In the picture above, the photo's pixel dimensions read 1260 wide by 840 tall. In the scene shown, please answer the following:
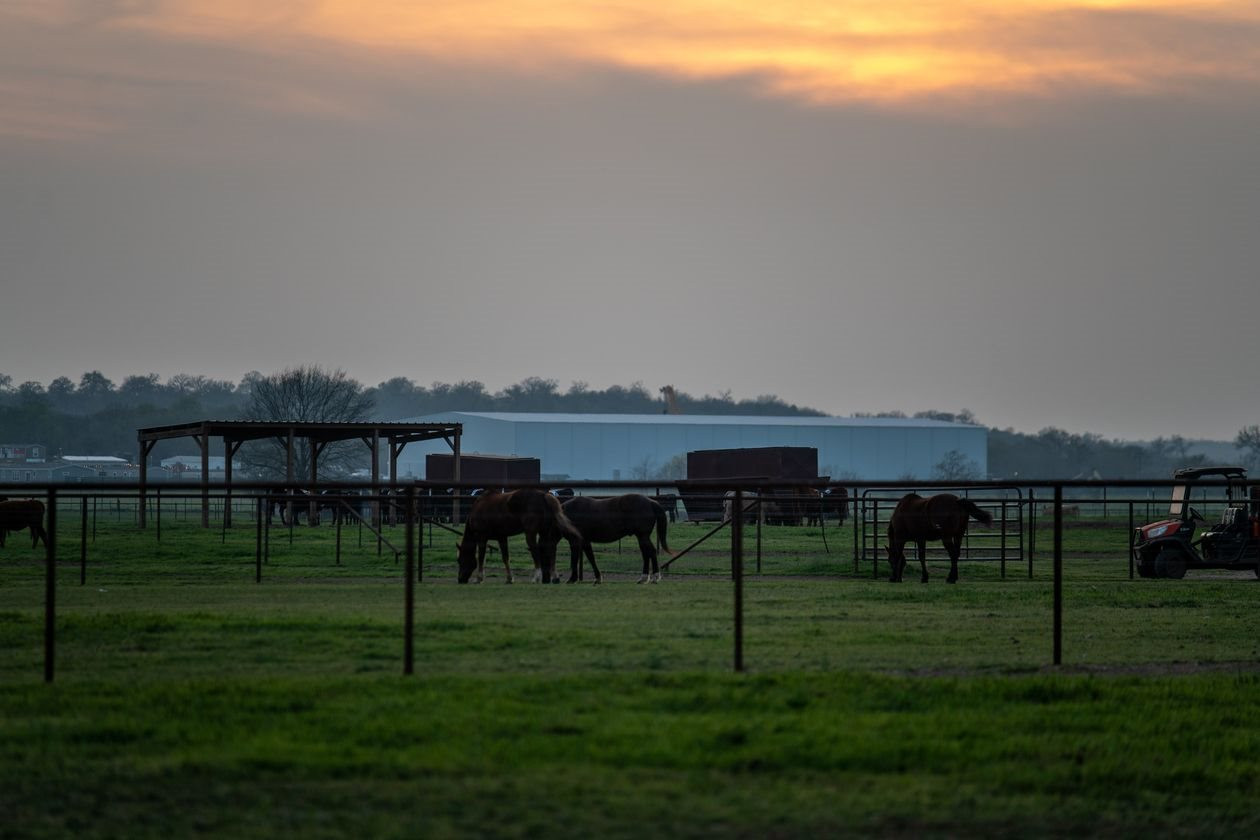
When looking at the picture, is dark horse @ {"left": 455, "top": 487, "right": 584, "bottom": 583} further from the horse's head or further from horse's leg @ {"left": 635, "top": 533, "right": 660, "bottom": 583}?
horse's leg @ {"left": 635, "top": 533, "right": 660, "bottom": 583}

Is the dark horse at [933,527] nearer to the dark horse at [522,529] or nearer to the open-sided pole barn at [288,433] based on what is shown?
the dark horse at [522,529]

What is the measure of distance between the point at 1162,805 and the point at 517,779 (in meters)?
3.29

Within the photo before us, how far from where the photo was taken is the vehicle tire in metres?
24.8

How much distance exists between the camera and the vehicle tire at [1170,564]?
24.8 m

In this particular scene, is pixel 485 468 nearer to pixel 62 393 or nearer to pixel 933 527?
pixel 933 527

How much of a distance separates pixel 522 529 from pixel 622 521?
1.62 m

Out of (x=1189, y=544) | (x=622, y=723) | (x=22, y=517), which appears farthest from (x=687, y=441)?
(x=622, y=723)

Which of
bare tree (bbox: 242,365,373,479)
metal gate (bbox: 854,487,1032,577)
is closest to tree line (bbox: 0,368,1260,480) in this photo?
bare tree (bbox: 242,365,373,479)

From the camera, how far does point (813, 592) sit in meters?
20.0

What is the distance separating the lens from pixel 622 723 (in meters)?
8.91

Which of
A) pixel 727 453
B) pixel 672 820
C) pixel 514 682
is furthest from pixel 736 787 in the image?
pixel 727 453

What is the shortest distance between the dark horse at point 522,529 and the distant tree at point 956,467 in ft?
277

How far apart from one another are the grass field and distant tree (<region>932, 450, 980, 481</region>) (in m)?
89.6

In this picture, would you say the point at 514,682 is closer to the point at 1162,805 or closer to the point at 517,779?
the point at 517,779
